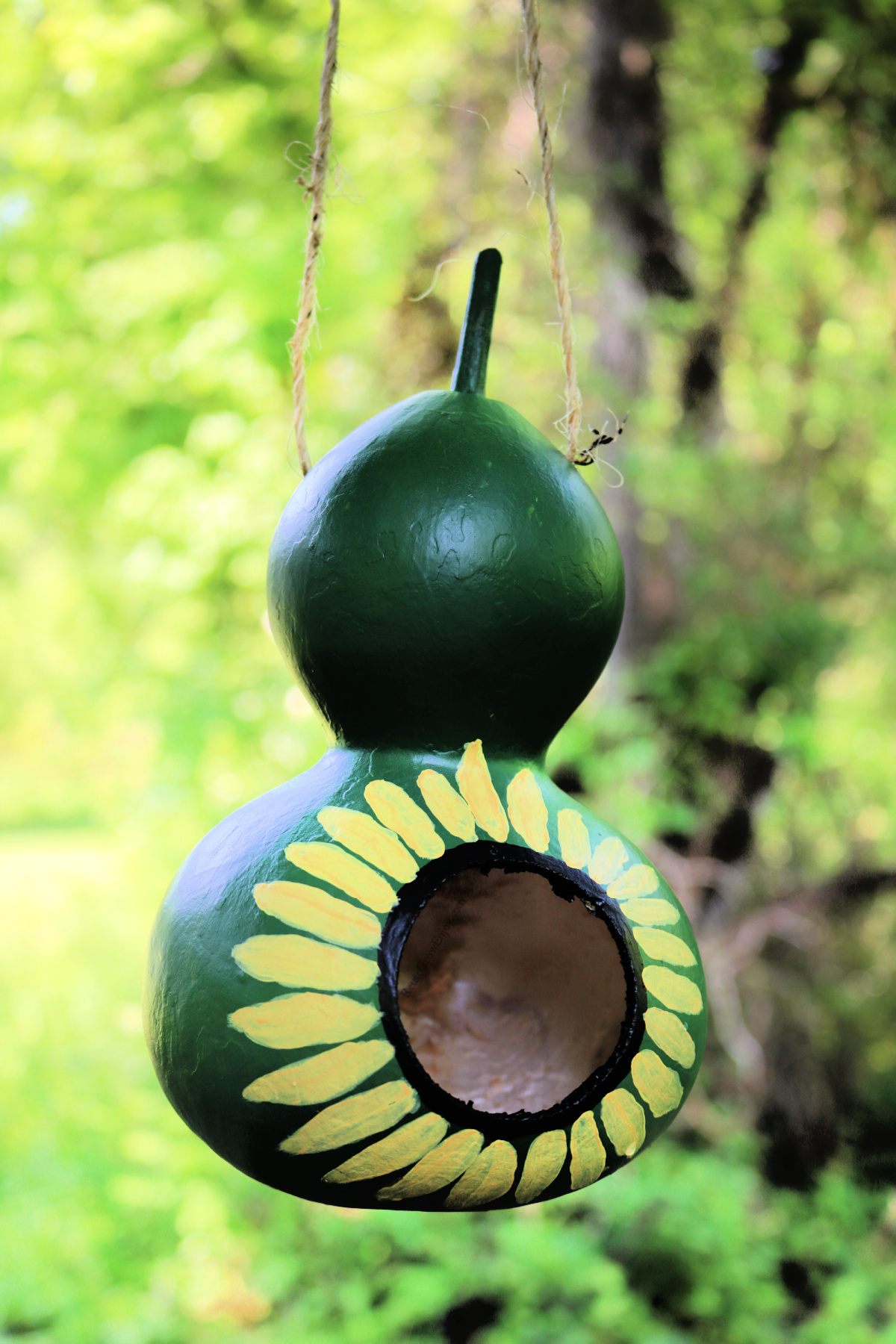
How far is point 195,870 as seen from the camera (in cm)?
101

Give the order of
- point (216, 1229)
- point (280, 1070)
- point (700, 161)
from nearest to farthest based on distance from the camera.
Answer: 1. point (280, 1070)
2. point (216, 1229)
3. point (700, 161)

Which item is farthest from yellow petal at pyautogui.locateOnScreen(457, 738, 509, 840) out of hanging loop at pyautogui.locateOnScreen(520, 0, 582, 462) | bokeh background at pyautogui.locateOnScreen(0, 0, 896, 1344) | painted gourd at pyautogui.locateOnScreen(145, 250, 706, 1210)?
bokeh background at pyautogui.locateOnScreen(0, 0, 896, 1344)

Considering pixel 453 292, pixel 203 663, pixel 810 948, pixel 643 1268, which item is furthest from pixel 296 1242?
pixel 453 292

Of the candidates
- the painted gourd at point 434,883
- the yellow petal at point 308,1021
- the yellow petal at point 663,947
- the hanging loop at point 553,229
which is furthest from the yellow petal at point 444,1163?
the hanging loop at point 553,229

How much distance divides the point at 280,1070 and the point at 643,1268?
3.17 meters

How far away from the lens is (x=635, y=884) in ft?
3.29

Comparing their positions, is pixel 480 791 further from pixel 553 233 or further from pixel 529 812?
pixel 553 233

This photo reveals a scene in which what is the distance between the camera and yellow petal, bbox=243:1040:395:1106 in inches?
34.2

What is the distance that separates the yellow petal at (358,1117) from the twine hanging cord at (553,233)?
673mm

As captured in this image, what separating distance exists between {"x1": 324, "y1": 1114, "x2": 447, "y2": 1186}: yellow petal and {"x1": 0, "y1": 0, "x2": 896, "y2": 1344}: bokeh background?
2.36 m

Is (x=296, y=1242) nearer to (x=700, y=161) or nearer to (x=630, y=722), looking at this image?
(x=630, y=722)

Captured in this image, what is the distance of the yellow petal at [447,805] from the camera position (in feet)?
3.16

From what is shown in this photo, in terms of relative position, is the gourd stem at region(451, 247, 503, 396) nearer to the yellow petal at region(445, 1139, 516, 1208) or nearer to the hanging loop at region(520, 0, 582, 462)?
the hanging loop at region(520, 0, 582, 462)

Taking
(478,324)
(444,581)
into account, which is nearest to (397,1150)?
(444,581)
